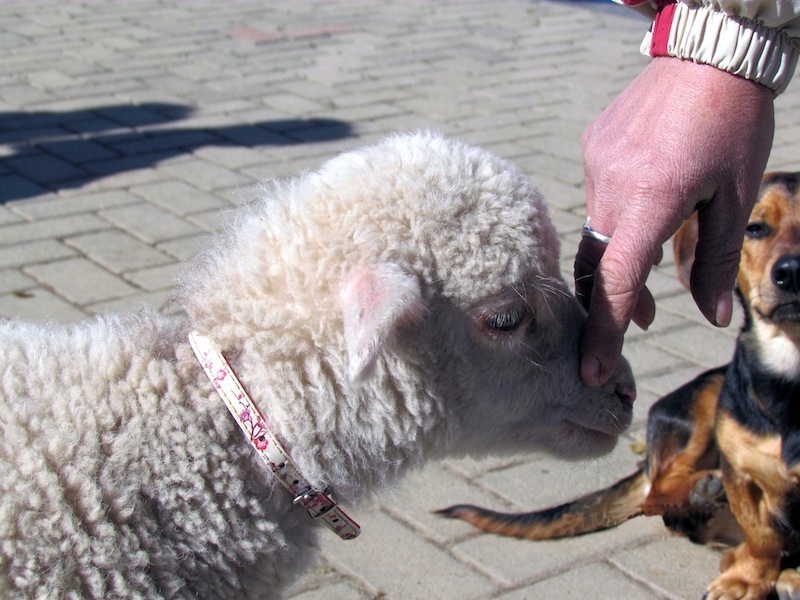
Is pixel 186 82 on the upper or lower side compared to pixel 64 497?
lower

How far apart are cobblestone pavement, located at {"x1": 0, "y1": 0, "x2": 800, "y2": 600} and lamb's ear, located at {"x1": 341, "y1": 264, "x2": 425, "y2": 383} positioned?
0.57 meters

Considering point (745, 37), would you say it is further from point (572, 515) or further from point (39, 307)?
point (39, 307)

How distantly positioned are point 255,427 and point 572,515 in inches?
69.9

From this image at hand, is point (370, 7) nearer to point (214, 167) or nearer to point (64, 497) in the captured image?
point (214, 167)

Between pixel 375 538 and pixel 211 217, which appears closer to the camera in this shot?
pixel 375 538

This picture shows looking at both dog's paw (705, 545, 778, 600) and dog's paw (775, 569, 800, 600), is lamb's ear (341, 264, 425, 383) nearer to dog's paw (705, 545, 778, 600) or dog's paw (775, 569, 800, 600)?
dog's paw (705, 545, 778, 600)

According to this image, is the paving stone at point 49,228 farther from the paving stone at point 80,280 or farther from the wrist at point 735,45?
the wrist at point 735,45

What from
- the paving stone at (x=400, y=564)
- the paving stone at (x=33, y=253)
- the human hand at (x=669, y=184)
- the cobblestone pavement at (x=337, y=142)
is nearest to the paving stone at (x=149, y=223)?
the cobblestone pavement at (x=337, y=142)

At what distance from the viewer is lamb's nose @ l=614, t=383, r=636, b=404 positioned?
106 inches

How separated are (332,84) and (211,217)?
3.01m

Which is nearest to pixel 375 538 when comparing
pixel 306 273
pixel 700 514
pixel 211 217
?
pixel 700 514

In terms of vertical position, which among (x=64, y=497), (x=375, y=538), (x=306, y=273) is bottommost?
(x=375, y=538)

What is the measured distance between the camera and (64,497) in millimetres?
2098

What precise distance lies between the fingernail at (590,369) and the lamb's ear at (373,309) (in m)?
0.51
